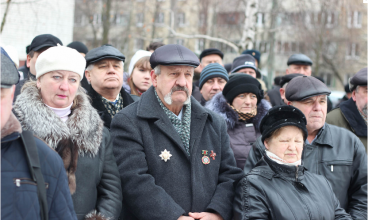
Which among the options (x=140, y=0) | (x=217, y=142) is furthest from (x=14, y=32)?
(x=140, y=0)

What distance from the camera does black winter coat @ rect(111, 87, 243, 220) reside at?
3.12m

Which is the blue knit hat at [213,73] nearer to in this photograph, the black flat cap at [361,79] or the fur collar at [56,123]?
the black flat cap at [361,79]

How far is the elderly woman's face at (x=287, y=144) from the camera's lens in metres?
3.23

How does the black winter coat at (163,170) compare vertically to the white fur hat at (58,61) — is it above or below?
below

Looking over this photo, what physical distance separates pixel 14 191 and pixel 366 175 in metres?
3.15

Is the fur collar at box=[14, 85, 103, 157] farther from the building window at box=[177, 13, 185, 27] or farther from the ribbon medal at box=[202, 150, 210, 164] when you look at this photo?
the building window at box=[177, 13, 185, 27]

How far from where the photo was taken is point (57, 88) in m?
3.03

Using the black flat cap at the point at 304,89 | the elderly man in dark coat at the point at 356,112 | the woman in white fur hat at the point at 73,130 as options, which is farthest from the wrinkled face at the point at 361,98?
the woman in white fur hat at the point at 73,130

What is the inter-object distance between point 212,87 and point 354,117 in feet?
6.29

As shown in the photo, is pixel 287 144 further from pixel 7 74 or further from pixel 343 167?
pixel 7 74

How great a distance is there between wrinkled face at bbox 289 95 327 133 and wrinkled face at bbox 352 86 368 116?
0.99 meters

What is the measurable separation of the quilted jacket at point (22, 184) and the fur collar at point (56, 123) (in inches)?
21.7

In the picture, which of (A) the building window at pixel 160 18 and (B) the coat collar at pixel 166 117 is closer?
(B) the coat collar at pixel 166 117

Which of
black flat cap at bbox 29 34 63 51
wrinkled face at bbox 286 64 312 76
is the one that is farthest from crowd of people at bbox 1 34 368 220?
wrinkled face at bbox 286 64 312 76
